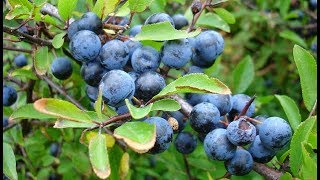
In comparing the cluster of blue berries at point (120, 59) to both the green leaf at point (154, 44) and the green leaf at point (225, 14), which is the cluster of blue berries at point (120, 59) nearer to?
the green leaf at point (154, 44)

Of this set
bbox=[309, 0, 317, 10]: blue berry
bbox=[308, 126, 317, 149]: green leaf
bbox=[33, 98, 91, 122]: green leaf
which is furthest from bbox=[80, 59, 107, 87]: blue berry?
bbox=[309, 0, 317, 10]: blue berry

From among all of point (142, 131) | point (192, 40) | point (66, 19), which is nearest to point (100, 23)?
point (66, 19)

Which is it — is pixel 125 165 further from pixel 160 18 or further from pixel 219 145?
pixel 160 18

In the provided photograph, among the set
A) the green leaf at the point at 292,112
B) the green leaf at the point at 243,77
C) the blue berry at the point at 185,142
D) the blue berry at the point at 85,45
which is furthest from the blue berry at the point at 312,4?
the blue berry at the point at 85,45

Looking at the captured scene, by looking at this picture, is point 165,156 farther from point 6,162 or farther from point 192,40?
point 6,162

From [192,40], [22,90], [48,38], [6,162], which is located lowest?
[22,90]

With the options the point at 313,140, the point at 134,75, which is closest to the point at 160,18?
the point at 134,75
